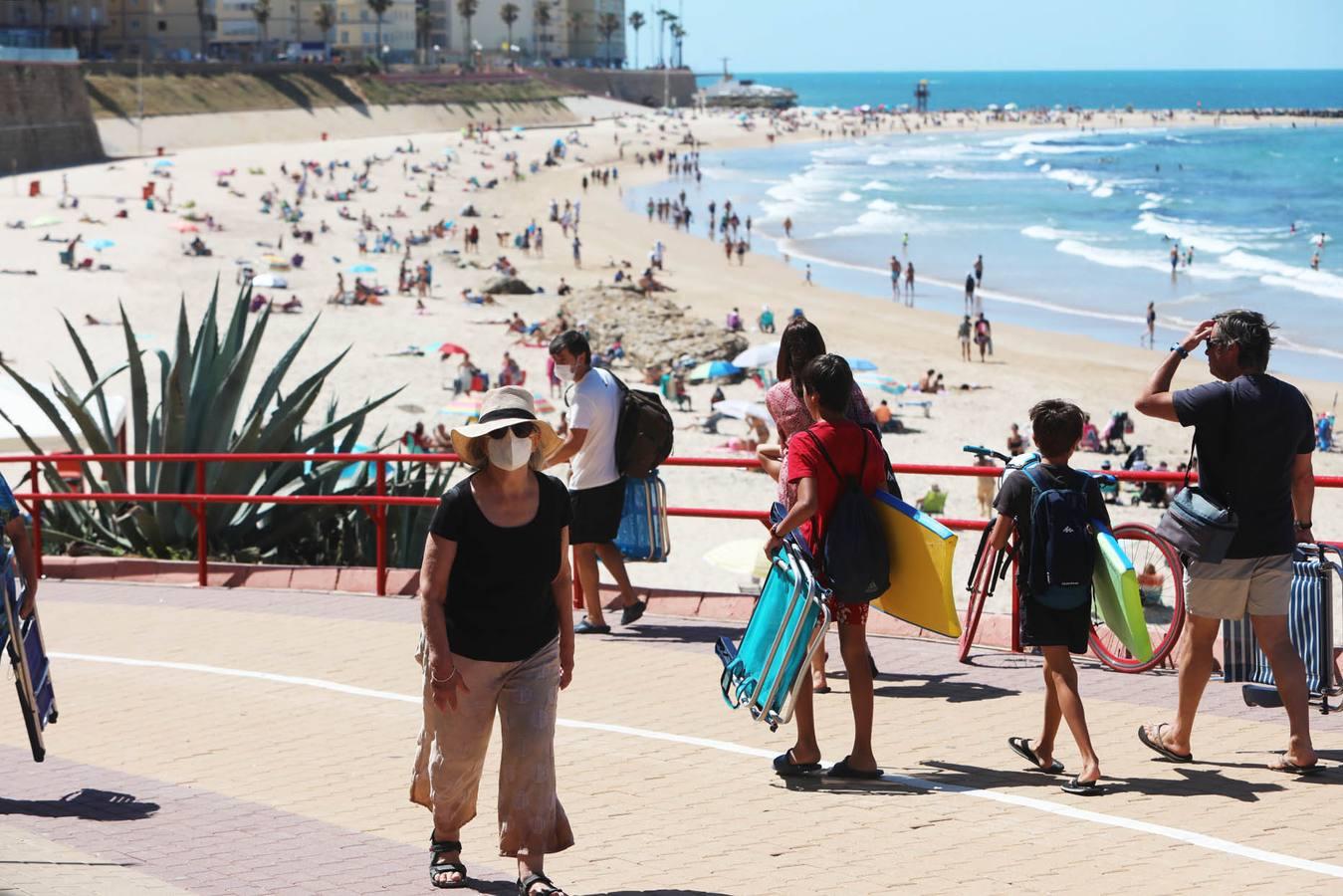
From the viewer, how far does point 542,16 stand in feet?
540

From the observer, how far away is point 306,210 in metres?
55.8

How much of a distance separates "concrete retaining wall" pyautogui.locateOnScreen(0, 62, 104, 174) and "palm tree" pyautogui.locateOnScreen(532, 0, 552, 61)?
3920 inches

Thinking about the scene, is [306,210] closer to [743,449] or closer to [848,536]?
[743,449]

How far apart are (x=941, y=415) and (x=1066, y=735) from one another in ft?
65.6

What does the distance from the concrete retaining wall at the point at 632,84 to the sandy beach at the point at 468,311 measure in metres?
74.5

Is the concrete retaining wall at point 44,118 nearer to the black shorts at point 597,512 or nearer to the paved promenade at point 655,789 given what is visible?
the black shorts at point 597,512

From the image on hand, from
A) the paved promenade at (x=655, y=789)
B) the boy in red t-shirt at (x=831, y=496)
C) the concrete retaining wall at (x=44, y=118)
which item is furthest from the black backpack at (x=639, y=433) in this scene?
the concrete retaining wall at (x=44, y=118)

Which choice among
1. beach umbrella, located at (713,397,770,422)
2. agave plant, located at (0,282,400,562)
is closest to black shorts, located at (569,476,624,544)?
agave plant, located at (0,282,400,562)

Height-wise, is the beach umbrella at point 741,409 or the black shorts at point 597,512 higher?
the black shorts at point 597,512

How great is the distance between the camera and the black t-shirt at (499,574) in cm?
425

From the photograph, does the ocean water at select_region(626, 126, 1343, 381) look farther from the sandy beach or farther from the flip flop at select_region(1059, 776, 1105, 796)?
the flip flop at select_region(1059, 776, 1105, 796)

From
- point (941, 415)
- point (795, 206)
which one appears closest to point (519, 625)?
point (941, 415)

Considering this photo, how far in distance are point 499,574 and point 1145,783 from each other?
2.37 m

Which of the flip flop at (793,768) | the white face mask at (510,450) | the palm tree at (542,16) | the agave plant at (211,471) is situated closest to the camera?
the white face mask at (510,450)
